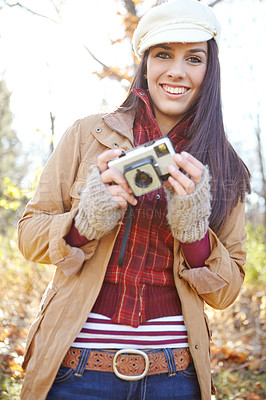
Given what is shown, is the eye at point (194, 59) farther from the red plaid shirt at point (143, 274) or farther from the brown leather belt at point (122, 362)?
the brown leather belt at point (122, 362)

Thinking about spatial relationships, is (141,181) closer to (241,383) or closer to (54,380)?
(54,380)

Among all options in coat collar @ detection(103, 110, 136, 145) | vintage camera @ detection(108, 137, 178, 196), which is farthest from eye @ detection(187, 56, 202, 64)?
vintage camera @ detection(108, 137, 178, 196)

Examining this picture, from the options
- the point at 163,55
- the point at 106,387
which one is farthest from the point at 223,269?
the point at 163,55

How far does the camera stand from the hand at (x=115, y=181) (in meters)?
1.49

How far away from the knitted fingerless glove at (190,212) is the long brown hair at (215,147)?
22 centimetres

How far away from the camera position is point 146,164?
1459 millimetres

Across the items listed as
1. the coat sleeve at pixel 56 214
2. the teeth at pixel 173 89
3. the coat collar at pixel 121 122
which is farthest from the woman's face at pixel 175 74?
the coat sleeve at pixel 56 214

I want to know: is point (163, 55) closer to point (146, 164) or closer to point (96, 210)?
point (146, 164)

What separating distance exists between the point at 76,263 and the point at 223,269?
600 millimetres

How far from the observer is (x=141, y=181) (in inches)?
59.0

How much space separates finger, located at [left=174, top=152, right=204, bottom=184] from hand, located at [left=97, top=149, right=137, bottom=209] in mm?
219

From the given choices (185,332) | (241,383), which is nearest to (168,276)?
(185,332)

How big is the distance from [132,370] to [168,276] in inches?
15.6

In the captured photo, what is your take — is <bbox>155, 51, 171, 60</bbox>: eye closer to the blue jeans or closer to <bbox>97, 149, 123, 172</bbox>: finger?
<bbox>97, 149, 123, 172</bbox>: finger
